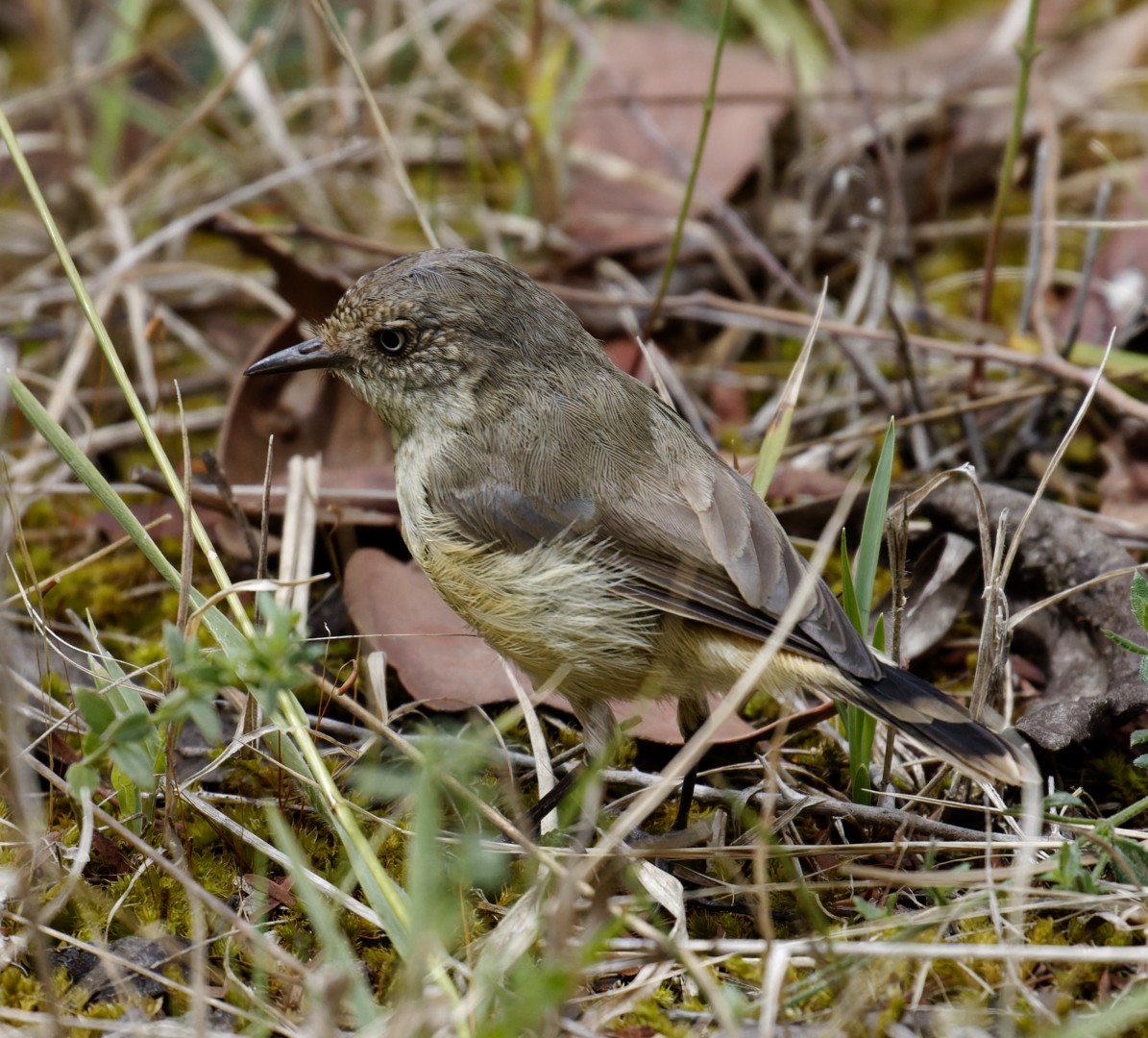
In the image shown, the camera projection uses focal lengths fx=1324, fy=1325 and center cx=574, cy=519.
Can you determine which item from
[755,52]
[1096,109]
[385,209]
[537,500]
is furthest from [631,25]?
[537,500]

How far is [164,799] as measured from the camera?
3336 millimetres

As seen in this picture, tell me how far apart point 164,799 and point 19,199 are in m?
3.89

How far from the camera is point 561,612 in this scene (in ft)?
11.0

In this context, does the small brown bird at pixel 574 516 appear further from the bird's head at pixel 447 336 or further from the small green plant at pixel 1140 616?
the small green plant at pixel 1140 616

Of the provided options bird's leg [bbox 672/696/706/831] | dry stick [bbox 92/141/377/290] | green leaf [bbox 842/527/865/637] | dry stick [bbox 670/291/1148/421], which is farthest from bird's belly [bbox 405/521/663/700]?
dry stick [bbox 92/141/377/290]

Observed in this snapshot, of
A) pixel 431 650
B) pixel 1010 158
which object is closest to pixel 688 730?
pixel 431 650

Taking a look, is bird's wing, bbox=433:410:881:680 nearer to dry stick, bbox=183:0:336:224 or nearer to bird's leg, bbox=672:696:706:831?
bird's leg, bbox=672:696:706:831

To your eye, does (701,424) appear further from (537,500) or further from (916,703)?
(916,703)

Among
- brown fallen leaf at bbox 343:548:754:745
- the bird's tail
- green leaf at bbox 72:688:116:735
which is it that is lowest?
brown fallen leaf at bbox 343:548:754:745

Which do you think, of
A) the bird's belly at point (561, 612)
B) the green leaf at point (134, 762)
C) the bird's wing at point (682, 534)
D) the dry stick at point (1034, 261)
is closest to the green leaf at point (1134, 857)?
the bird's wing at point (682, 534)

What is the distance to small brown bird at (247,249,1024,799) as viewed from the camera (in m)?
3.18

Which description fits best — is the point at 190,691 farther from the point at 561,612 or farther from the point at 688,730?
the point at 688,730

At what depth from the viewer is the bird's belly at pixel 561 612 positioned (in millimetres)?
3342

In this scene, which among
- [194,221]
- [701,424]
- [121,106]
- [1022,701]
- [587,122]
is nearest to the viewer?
[1022,701]
